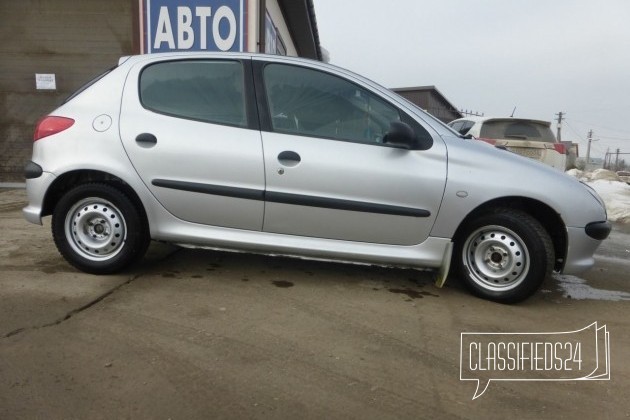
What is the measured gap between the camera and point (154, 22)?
8000mm

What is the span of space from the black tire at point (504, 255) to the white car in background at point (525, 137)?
186 inches

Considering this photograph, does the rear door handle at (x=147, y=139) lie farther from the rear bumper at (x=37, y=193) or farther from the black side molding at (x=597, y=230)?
the black side molding at (x=597, y=230)

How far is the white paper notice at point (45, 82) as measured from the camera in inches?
334

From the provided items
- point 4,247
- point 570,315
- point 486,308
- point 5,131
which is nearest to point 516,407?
point 486,308

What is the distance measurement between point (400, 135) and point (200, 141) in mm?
1421

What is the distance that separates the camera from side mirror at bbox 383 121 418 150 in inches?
129

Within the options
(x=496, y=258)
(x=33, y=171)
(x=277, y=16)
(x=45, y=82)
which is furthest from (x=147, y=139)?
(x=277, y=16)

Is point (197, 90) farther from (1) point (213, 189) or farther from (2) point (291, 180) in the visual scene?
(2) point (291, 180)

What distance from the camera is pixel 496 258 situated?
3484mm

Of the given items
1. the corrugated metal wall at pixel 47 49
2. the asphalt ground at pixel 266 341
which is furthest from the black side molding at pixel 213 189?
the corrugated metal wall at pixel 47 49

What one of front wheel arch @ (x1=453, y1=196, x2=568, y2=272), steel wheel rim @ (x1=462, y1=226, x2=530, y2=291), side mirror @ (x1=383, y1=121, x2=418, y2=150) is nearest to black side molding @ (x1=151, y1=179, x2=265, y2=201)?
side mirror @ (x1=383, y1=121, x2=418, y2=150)

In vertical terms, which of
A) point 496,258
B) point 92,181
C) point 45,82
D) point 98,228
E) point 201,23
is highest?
point 201,23

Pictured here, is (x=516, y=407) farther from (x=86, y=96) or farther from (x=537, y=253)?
(x=86, y=96)

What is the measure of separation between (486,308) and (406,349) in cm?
99
